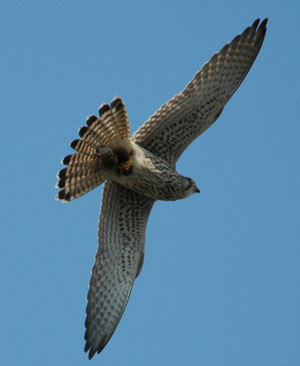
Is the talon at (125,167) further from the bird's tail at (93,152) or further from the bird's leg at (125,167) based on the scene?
the bird's tail at (93,152)

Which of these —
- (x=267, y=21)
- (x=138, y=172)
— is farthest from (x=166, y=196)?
(x=267, y=21)

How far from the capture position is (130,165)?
9633 mm

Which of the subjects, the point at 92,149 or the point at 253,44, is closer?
the point at 92,149

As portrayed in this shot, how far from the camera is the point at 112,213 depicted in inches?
405

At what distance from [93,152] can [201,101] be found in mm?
1486

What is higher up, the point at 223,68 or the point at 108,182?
the point at 223,68

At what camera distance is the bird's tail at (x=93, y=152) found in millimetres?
Result: 9195

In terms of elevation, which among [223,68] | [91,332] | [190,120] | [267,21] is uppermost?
[267,21]

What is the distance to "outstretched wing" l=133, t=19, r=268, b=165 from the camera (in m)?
9.75

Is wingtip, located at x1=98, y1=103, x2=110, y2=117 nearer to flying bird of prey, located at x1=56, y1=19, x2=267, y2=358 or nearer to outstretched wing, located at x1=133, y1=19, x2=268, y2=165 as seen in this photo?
flying bird of prey, located at x1=56, y1=19, x2=267, y2=358

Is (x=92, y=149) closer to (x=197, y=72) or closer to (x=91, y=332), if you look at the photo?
(x=197, y=72)

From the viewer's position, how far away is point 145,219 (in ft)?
34.3

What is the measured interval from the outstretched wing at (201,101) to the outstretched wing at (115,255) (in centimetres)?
82

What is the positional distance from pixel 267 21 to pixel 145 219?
295 centimetres
